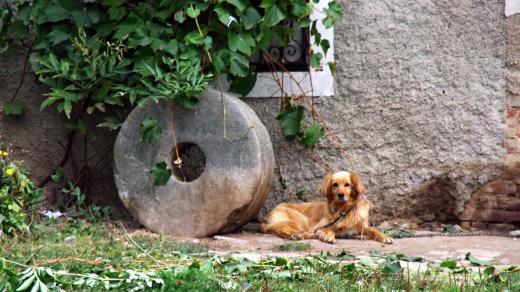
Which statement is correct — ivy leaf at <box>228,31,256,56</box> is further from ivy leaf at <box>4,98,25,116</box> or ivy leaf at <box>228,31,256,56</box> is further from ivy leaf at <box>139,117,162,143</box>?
ivy leaf at <box>4,98,25,116</box>

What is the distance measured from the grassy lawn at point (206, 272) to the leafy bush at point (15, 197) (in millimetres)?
351

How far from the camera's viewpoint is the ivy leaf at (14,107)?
7633 mm

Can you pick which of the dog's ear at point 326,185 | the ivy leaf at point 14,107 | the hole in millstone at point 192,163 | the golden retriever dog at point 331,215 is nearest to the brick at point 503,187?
the golden retriever dog at point 331,215

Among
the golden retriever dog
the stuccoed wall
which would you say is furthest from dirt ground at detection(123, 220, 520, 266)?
the stuccoed wall

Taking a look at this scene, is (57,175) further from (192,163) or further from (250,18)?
(250,18)

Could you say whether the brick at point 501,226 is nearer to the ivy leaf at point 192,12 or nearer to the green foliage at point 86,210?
the ivy leaf at point 192,12

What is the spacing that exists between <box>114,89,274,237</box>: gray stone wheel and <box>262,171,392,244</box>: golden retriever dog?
0.25 meters

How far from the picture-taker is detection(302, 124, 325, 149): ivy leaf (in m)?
7.35

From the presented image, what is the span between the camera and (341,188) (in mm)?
6945

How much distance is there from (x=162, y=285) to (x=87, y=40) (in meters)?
3.68

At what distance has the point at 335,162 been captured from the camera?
7.51 metres

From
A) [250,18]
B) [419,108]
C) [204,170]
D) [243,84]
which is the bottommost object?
[204,170]

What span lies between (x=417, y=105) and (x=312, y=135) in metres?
0.90

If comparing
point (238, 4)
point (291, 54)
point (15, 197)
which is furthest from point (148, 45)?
point (15, 197)
